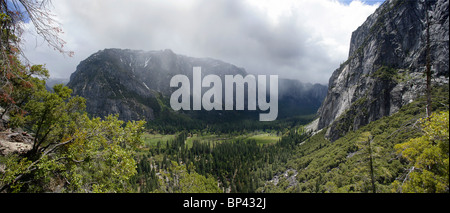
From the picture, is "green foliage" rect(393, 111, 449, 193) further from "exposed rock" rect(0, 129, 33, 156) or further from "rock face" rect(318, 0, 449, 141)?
"rock face" rect(318, 0, 449, 141)

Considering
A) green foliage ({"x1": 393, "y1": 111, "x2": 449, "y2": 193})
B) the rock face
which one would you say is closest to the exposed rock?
green foliage ({"x1": 393, "y1": 111, "x2": 449, "y2": 193})

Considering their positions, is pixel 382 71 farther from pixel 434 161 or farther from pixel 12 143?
pixel 12 143

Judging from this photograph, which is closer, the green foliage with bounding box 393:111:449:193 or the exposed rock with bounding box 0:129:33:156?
the green foliage with bounding box 393:111:449:193

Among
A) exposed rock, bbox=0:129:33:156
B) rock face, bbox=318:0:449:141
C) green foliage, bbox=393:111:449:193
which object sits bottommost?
exposed rock, bbox=0:129:33:156

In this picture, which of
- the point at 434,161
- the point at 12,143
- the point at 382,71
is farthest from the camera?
the point at 382,71

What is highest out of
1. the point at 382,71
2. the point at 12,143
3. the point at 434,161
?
the point at 382,71

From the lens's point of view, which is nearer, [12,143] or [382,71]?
[12,143]

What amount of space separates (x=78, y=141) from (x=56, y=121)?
15.8 ft

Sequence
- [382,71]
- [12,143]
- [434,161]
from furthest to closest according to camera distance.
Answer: [382,71]
[12,143]
[434,161]

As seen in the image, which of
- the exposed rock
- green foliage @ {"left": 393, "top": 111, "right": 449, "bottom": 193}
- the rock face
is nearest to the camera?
green foliage @ {"left": 393, "top": 111, "right": 449, "bottom": 193}

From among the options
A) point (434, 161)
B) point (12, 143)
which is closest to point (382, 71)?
point (434, 161)

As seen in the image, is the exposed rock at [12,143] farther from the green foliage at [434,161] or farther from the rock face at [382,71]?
the rock face at [382,71]

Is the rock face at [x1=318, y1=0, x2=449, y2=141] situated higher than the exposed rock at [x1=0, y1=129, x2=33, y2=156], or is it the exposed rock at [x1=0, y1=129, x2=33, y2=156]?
the rock face at [x1=318, y1=0, x2=449, y2=141]
